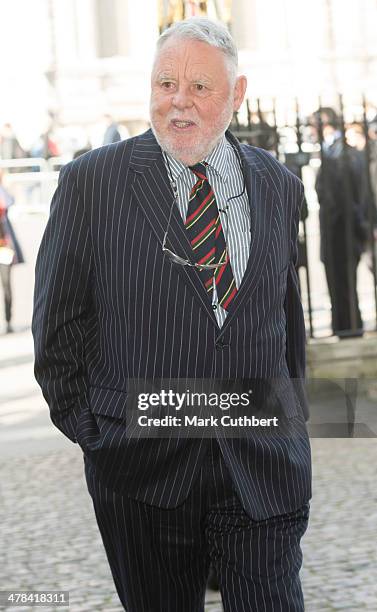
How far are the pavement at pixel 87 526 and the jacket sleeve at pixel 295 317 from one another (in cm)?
166

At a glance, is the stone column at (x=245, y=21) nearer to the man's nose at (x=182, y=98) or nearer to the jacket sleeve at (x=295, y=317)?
the jacket sleeve at (x=295, y=317)

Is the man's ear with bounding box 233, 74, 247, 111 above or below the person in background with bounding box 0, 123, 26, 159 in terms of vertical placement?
above

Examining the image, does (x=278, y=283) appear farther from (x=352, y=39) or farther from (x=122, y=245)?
(x=352, y=39)

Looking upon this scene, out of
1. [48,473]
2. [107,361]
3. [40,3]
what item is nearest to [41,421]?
[48,473]

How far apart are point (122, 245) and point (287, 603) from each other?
2.74 feet

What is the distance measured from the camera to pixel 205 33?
2.76 meters

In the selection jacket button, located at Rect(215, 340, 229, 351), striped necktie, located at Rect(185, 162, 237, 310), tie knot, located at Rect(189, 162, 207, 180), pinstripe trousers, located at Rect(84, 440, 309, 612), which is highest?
tie knot, located at Rect(189, 162, 207, 180)

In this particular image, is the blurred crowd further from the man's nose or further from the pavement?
Result: the man's nose

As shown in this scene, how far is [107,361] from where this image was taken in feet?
9.27

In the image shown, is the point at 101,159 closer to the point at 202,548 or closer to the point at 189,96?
the point at 189,96

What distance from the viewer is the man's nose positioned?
2771 millimetres

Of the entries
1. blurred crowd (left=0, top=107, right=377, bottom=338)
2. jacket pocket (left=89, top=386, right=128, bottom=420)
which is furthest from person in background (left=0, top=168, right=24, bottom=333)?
jacket pocket (left=89, top=386, right=128, bottom=420)

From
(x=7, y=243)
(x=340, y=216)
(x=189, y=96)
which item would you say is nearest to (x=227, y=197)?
(x=189, y=96)

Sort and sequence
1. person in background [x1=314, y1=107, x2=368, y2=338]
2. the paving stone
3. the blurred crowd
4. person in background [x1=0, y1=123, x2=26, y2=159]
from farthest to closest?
person in background [x1=0, y1=123, x2=26, y2=159] → person in background [x1=314, y1=107, x2=368, y2=338] → the blurred crowd → the paving stone
